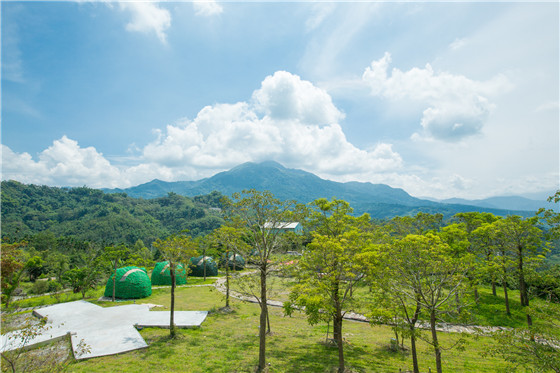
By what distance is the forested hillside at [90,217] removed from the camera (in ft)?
395

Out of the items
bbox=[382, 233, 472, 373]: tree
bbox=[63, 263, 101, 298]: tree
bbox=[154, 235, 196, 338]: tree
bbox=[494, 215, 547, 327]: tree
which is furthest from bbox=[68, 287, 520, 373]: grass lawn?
bbox=[63, 263, 101, 298]: tree

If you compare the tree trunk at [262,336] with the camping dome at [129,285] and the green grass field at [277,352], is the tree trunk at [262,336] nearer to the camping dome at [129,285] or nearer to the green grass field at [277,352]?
the green grass field at [277,352]

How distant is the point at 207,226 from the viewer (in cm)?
14288

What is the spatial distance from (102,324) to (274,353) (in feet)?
42.8

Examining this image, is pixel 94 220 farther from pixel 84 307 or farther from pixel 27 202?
pixel 84 307

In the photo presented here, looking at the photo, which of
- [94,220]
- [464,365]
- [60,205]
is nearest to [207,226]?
[94,220]

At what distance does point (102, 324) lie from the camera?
18188 millimetres

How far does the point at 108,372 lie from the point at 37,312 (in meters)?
16.2

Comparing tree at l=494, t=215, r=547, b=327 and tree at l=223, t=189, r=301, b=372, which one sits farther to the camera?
tree at l=494, t=215, r=547, b=327

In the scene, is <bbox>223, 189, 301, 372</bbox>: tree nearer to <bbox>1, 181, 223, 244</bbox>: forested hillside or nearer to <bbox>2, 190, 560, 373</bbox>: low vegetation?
<bbox>2, 190, 560, 373</bbox>: low vegetation

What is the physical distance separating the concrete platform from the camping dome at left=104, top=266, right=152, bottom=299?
9.50 feet

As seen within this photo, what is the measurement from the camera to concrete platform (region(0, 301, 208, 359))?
14.7 m

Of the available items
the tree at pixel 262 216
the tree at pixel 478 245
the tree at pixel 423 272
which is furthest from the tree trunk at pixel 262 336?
the tree at pixel 478 245

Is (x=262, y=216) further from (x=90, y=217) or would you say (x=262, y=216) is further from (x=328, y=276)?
(x=90, y=217)
